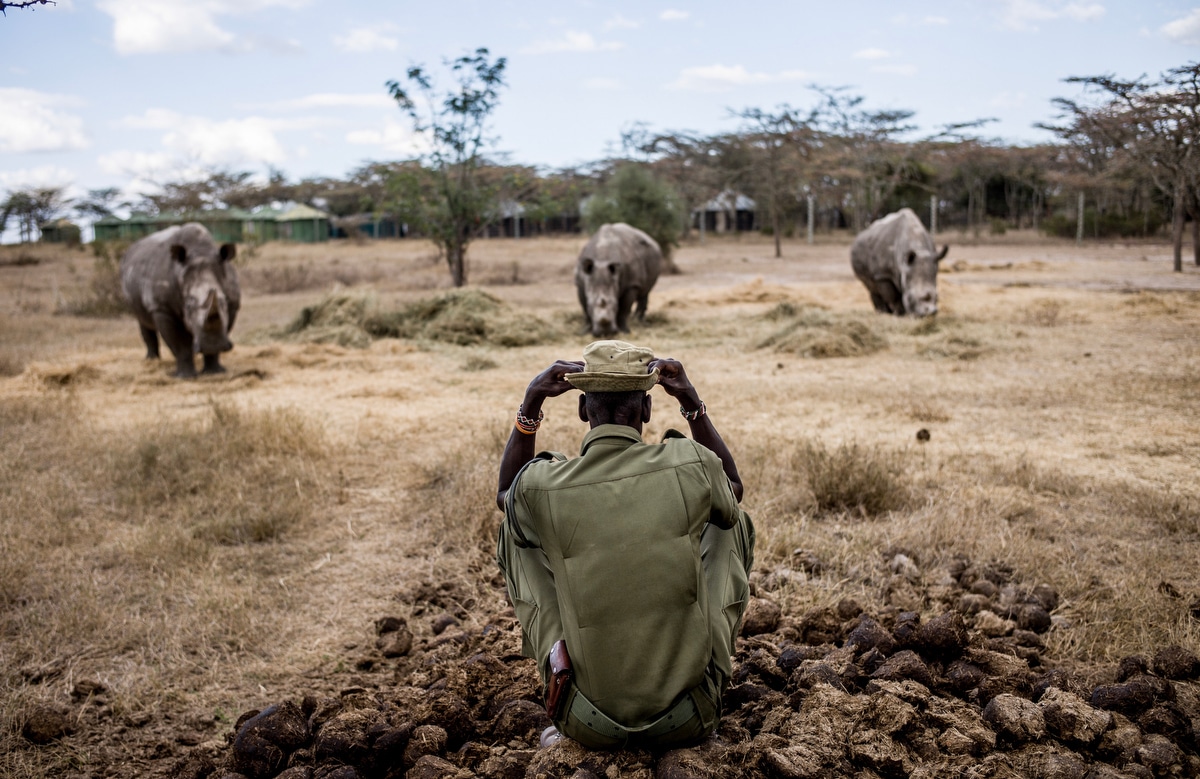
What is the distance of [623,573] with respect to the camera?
2.56 metres

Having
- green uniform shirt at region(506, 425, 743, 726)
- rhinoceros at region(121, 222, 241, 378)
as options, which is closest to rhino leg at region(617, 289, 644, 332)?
rhinoceros at region(121, 222, 241, 378)

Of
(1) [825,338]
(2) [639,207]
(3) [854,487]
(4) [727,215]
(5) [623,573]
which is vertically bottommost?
(3) [854,487]

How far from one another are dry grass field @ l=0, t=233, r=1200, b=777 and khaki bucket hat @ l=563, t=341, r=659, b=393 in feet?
3.69

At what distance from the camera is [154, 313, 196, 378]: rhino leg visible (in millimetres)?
10562

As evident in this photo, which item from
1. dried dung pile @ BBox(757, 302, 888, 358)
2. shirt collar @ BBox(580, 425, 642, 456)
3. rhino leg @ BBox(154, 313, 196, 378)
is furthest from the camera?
dried dung pile @ BBox(757, 302, 888, 358)

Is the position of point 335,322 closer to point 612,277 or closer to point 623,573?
point 612,277

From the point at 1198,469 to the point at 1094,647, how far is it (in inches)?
121

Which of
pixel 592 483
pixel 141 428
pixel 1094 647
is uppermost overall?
pixel 592 483

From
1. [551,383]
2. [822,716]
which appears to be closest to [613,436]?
[551,383]

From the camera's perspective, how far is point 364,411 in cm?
865

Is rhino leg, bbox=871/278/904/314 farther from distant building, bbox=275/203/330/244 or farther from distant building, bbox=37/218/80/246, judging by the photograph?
distant building, bbox=37/218/80/246

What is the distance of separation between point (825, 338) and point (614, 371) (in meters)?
9.21

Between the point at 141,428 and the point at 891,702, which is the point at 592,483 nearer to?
the point at 891,702

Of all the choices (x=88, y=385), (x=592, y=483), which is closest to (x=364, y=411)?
(x=88, y=385)
